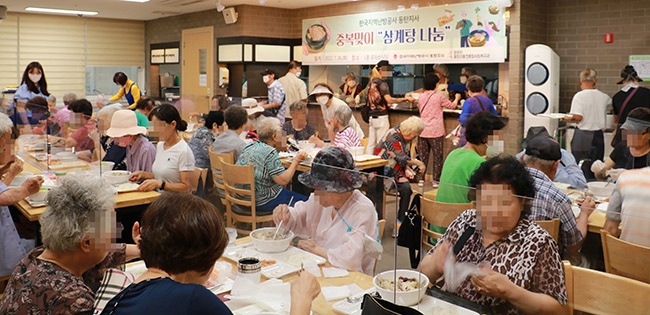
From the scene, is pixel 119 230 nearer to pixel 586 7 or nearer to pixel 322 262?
pixel 322 262

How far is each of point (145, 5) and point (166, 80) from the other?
304 cm

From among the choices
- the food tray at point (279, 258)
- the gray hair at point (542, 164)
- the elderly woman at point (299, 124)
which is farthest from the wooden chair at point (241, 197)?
Result: the elderly woman at point (299, 124)

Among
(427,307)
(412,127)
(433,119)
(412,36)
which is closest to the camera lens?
(427,307)

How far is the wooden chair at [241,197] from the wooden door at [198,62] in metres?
7.83

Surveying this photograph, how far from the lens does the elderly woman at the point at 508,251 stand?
77.5 inches

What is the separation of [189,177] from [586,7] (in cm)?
608

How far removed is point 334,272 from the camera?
2.47 meters

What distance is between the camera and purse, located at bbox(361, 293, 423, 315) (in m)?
1.68

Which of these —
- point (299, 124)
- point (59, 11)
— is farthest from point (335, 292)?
point (59, 11)

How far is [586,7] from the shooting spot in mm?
7777

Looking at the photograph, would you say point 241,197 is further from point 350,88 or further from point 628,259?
point 350,88

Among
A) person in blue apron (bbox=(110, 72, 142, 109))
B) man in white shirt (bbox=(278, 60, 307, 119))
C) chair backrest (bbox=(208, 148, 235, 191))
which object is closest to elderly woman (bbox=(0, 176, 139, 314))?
chair backrest (bbox=(208, 148, 235, 191))


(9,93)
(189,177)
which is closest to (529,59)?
(189,177)

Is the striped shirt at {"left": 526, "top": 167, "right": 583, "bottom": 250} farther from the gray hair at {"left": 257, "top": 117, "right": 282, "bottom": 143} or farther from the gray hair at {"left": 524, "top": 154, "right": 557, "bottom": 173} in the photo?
the gray hair at {"left": 257, "top": 117, "right": 282, "bottom": 143}
